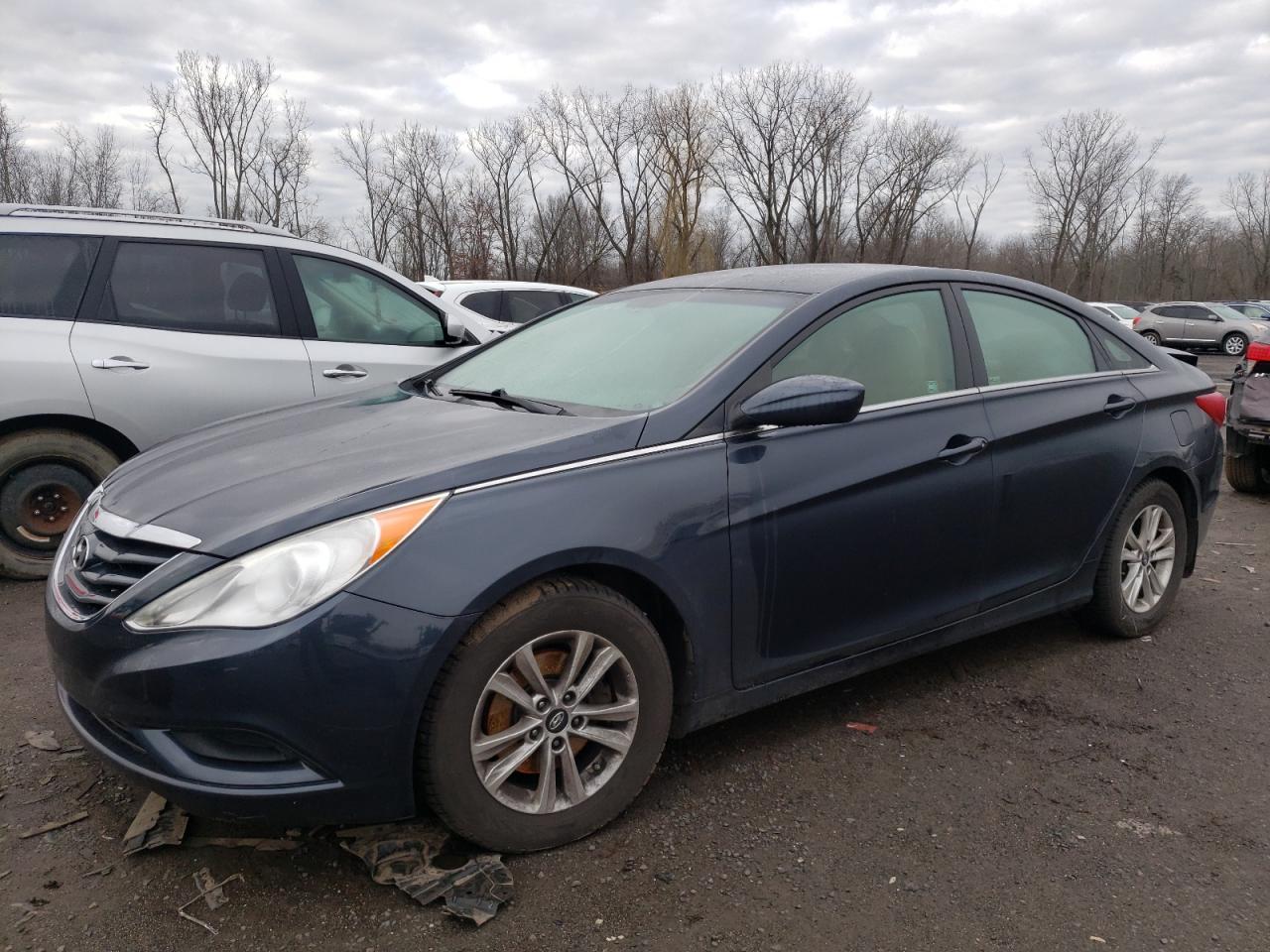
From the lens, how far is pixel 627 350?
3.28 metres

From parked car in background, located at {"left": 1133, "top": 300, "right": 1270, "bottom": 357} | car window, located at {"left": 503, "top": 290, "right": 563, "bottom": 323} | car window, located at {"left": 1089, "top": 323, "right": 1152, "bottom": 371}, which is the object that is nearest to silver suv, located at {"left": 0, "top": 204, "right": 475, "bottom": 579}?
car window, located at {"left": 1089, "top": 323, "right": 1152, "bottom": 371}

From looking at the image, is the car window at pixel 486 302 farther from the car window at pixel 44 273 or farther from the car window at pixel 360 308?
the car window at pixel 44 273

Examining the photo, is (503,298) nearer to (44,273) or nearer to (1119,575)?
(44,273)

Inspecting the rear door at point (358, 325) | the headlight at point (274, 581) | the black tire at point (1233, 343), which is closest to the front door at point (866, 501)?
the headlight at point (274, 581)

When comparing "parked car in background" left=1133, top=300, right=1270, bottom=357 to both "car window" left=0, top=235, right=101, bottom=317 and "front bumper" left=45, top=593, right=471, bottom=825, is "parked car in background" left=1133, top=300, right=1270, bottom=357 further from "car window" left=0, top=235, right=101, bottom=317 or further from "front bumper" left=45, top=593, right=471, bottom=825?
"front bumper" left=45, top=593, right=471, bottom=825

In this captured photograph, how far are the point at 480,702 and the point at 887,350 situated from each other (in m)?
1.85

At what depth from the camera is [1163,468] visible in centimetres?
414

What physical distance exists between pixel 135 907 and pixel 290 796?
20.3 inches

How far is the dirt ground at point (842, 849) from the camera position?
2.26 metres

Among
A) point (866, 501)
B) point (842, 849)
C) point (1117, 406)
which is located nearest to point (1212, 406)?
point (1117, 406)

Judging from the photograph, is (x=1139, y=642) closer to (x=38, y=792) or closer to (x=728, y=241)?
(x=38, y=792)

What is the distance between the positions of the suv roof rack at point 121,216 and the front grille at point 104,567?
333 centimetres

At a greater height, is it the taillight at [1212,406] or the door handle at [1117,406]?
the door handle at [1117,406]

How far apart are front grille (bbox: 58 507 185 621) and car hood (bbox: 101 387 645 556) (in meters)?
0.07
